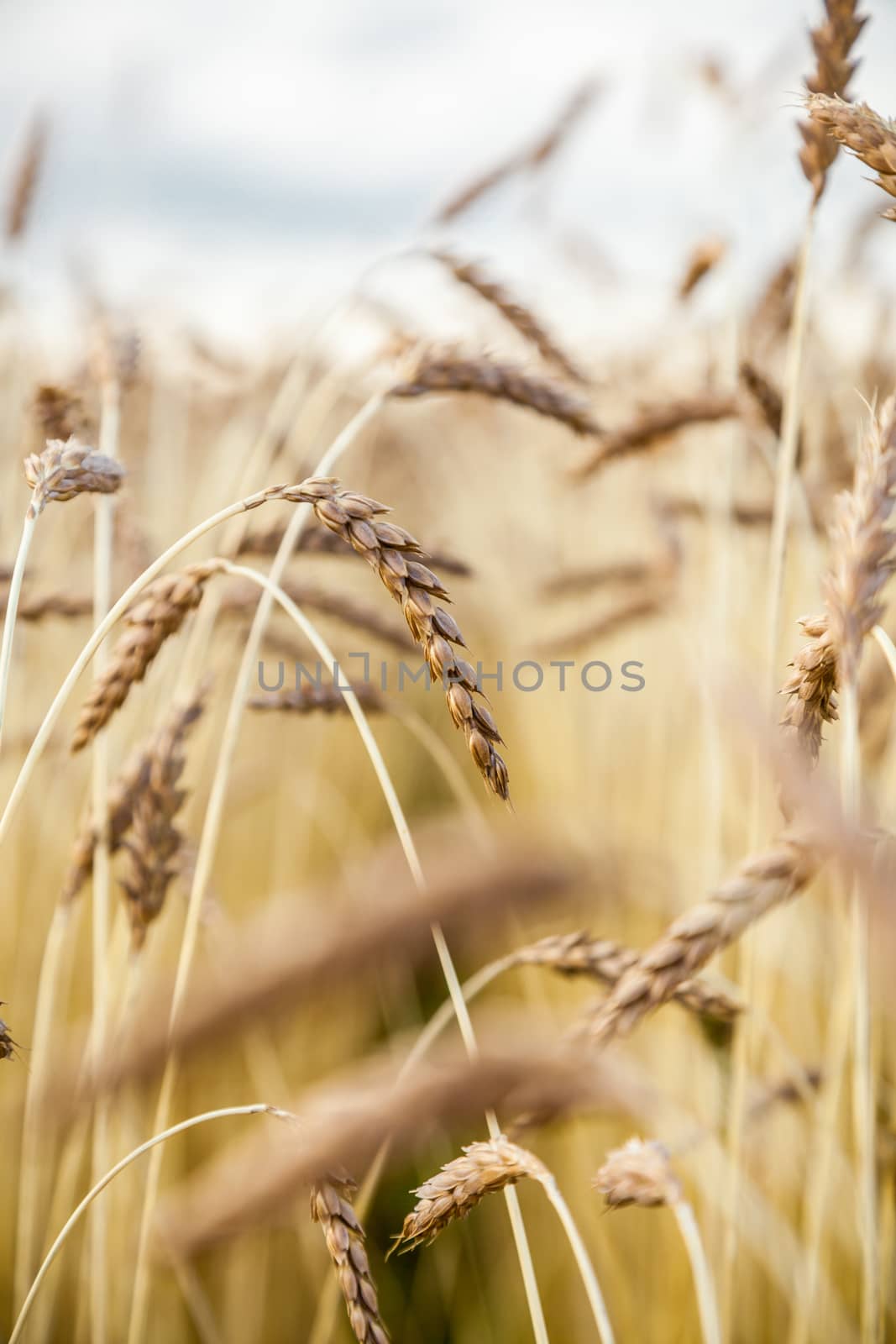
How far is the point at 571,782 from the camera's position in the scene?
227 centimetres

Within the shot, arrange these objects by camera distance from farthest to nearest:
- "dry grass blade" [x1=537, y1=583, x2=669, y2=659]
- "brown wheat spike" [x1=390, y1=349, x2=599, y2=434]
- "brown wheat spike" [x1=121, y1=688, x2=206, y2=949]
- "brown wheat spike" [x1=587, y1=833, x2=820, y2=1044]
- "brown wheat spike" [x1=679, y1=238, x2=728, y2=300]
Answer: "dry grass blade" [x1=537, y1=583, x2=669, y2=659]
"brown wheat spike" [x1=679, y1=238, x2=728, y2=300]
"brown wheat spike" [x1=390, y1=349, x2=599, y2=434]
"brown wheat spike" [x1=121, y1=688, x2=206, y2=949]
"brown wheat spike" [x1=587, y1=833, x2=820, y2=1044]

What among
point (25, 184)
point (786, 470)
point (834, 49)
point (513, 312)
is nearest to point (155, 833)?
point (786, 470)

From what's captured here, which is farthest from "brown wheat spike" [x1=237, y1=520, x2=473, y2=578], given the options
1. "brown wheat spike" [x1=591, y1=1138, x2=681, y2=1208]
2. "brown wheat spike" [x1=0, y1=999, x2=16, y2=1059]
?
"brown wheat spike" [x1=591, y1=1138, x2=681, y2=1208]

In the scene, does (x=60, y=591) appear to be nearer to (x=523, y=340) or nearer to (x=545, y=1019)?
(x=523, y=340)

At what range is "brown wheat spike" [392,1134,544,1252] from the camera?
0.54 metres

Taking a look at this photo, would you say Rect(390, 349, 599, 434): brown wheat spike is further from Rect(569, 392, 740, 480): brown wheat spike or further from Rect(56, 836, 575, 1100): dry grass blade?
Rect(56, 836, 575, 1100): dry grass blade

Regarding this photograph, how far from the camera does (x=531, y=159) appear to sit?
5.52 ft

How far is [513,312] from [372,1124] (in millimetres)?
1122

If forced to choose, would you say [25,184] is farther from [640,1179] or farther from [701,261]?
[640,1179]

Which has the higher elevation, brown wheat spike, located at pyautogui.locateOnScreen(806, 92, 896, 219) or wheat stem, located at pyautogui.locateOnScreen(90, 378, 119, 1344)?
brown wheat spike, located at pyautogui.locateOnScreen(806, 92, 896, 219)

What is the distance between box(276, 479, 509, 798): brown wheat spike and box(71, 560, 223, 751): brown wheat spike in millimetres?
160

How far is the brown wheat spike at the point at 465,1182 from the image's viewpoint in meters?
0.54

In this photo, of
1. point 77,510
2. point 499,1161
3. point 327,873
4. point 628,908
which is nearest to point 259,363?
point 77,510

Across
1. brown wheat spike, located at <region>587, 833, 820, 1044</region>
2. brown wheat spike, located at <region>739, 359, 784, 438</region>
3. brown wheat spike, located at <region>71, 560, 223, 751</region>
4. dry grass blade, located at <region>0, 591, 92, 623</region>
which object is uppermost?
brown wheat spike, located at <region>739, 359, 784, 438</region>
